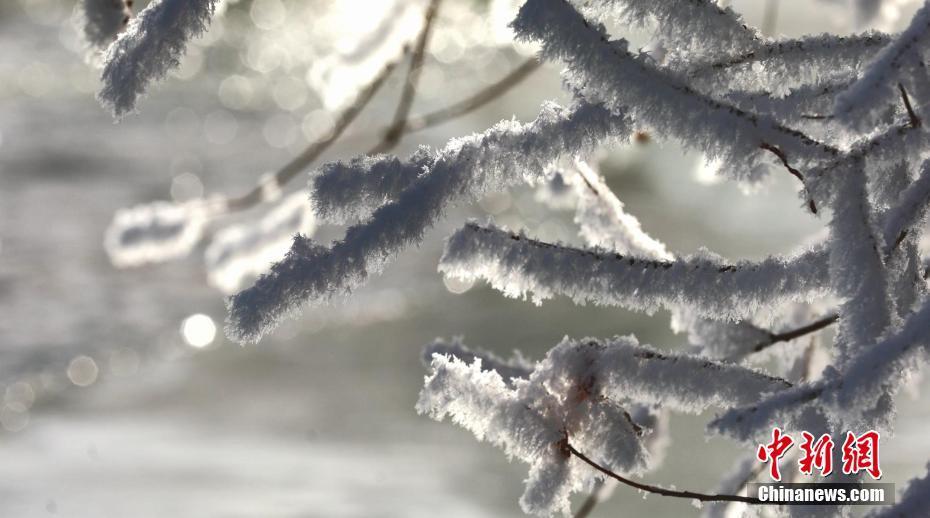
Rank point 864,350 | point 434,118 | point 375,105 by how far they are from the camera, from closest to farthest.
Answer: point 864,350 < point 434,118 < point 375,105

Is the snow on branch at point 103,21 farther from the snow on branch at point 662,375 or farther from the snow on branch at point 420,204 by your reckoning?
the snow on branch at point 662,375

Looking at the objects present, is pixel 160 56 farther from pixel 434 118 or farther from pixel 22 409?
pixel 22 409

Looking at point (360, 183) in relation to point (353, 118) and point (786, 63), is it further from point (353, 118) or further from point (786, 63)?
point (353, 118)

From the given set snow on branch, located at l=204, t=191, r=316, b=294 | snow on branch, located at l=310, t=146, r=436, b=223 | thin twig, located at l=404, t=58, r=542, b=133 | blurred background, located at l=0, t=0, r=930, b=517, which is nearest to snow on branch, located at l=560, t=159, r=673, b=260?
blurred background, located at l=0, t=0, r=930, b=517

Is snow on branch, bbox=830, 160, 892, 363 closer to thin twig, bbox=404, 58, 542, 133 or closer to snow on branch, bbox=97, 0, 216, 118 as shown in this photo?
snow on branch, bbox=97, 0, 216, 118

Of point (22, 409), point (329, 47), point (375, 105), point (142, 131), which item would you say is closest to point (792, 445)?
point (22, 409)

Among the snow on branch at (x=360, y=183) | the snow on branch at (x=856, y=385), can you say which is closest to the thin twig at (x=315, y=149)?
the snow on branch at (x=360, y=183)
